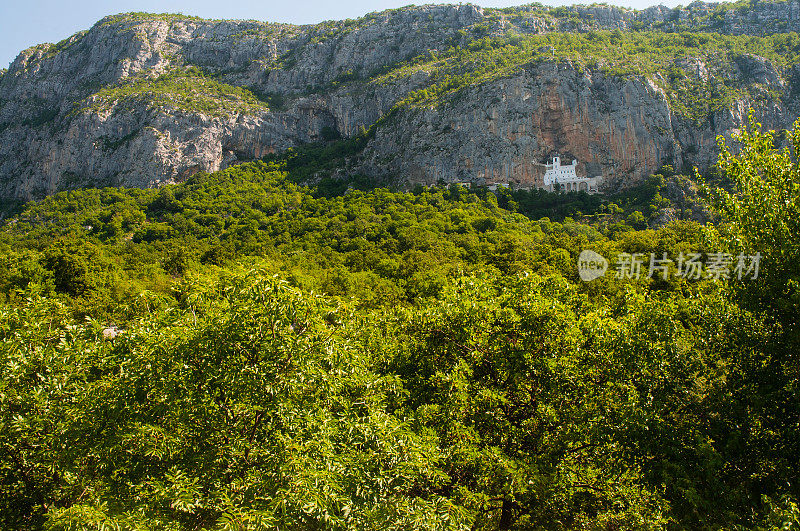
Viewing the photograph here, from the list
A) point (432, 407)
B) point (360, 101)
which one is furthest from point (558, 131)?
point (432, 407)

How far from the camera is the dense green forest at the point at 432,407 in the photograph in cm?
644

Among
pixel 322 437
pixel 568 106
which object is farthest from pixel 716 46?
pixel 322 437

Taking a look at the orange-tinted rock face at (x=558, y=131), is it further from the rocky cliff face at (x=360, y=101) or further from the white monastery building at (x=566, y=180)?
the white monastery building at (x=566, y=180)

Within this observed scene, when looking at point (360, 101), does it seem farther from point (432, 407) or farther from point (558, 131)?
point (432, 407)

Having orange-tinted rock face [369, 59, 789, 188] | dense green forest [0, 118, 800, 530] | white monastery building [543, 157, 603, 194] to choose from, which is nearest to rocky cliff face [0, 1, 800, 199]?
orange-tinted rock face [369, 59, 789, 188]

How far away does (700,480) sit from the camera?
726 centimetres

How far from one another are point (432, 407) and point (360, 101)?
93.2 m

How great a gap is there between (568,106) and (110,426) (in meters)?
74.0

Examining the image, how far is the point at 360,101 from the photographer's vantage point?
94.5 metres

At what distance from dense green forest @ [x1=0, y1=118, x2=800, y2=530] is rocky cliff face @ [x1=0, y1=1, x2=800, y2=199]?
6294cm

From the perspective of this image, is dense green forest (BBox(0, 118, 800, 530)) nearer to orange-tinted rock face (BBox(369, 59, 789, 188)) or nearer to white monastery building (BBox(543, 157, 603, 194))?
white monastery building (BBox(543, 157, 603, 194))

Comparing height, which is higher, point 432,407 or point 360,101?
point 360,101

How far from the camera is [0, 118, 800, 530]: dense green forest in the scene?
6441 mm

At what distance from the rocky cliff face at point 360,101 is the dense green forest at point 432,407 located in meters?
62.9
